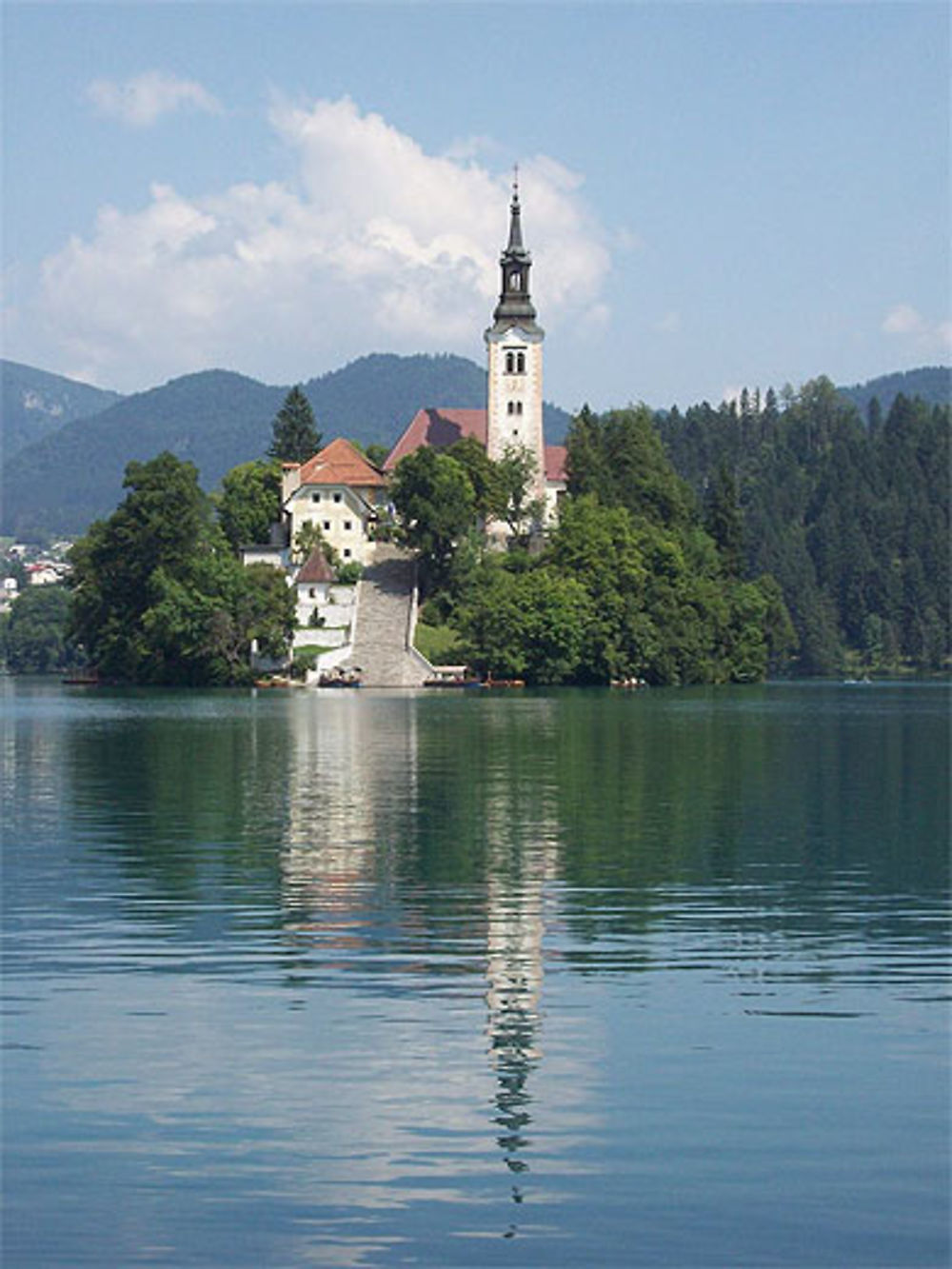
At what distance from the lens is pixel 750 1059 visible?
15.8 meters

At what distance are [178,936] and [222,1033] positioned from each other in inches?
204

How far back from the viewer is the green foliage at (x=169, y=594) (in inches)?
4385

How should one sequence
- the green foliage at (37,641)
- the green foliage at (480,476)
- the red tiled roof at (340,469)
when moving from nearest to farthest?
the green foliage at (480,476), the red tiled roof at (340,469), the green foliage at (37,641)

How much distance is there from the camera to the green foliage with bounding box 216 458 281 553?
132m

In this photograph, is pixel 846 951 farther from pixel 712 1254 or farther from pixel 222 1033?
pixel 712 1254

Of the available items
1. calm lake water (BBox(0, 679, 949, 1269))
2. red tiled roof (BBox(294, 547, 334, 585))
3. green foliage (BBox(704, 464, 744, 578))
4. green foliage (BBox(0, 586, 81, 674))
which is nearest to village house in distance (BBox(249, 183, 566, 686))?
red tiled roof (BBox(294, 547, 334, 585))

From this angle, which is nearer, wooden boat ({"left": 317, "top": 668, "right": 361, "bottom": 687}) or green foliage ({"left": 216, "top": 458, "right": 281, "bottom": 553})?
wooden boat ({"left": 317, "top": 668, "right": 361, "bottom": 687})

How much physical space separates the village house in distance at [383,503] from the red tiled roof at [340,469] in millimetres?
60

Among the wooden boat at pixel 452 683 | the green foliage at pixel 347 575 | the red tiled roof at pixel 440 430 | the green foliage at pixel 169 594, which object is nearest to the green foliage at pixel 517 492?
the red tiled roof at pixel 440 430

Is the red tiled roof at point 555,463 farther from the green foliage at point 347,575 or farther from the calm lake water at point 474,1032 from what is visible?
the calm lake water at point 474,1032

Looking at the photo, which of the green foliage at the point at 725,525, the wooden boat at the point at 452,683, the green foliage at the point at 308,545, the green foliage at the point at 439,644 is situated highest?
the green foliage at the point at 725,525

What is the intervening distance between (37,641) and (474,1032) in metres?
180

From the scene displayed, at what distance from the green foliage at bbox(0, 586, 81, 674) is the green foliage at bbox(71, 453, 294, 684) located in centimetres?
7230

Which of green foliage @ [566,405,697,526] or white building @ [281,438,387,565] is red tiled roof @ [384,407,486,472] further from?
green foliage @ [566,405,697,526]
